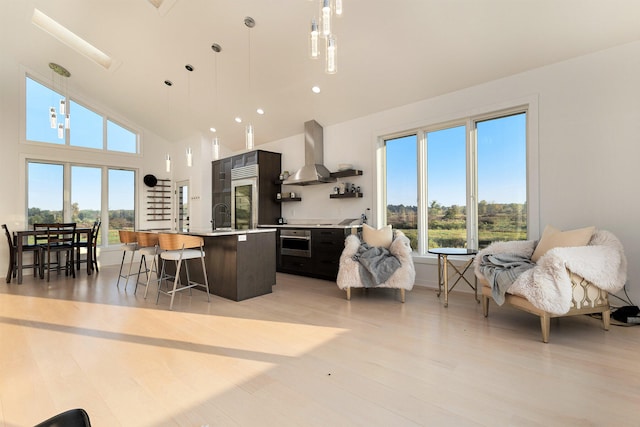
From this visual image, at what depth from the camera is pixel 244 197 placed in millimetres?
6461

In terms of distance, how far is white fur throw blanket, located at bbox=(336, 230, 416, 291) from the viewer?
3.53m

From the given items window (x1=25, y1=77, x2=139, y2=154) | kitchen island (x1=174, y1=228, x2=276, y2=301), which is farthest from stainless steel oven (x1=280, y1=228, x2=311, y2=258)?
window (x1=25, y1=77, x2=139, y2=154)

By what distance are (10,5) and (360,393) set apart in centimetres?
685

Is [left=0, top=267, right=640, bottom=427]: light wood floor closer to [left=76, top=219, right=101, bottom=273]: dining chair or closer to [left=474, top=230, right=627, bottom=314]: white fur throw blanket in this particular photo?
[left=474, top=230, right=627, bottom=314]: white fur throw blanket

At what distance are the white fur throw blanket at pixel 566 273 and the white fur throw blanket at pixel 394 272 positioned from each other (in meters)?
1.10

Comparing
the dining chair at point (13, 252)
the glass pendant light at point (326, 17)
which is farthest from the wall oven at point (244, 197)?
the glass pendant light at point (326, 17)

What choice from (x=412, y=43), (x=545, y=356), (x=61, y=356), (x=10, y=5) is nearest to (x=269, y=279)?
(x=61, y=356)

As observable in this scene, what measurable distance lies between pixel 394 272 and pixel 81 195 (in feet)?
22.5

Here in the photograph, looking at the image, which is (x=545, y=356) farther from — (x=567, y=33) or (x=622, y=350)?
(x=567, y=33)

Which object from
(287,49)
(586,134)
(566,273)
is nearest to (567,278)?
(566,273)

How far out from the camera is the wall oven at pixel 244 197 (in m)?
6.15

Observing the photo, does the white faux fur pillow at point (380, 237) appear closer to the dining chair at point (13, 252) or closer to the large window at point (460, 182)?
the large window at point (460, 182)

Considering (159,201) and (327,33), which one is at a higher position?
(327,33)

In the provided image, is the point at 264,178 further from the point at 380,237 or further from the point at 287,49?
the point at 380,237
